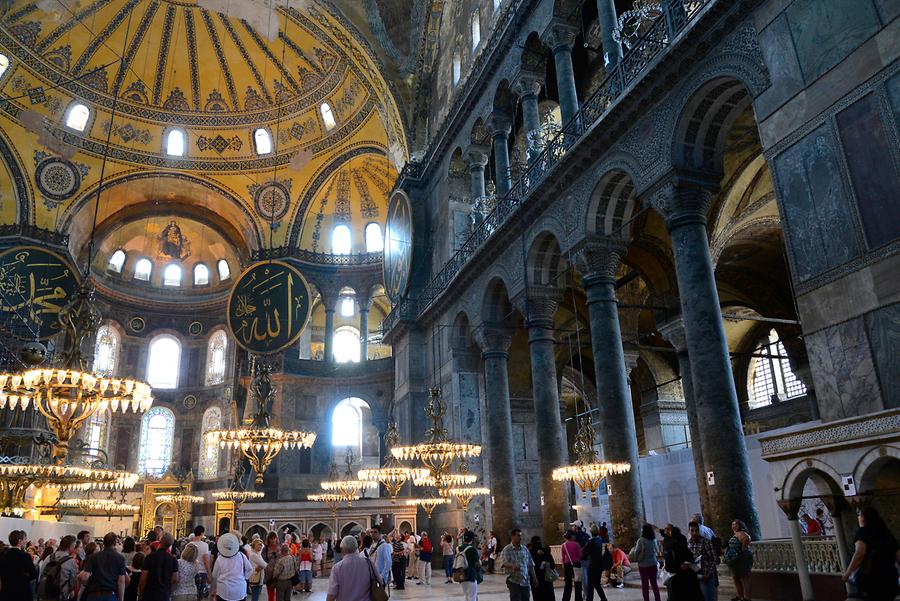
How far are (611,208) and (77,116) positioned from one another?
16826 mm

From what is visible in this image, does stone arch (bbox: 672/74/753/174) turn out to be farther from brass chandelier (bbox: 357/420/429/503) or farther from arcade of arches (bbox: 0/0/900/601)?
brass chandelier (bbox: 357/420/429/503)

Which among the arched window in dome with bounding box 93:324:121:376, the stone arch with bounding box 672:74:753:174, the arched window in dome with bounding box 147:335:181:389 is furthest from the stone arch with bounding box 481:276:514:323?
the arched window in dome with bounding box 93:324:121:376

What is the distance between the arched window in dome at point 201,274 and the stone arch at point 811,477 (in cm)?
2190

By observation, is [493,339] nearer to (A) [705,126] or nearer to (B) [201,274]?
(A) [705,126]

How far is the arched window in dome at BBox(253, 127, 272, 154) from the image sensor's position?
68.7 feet

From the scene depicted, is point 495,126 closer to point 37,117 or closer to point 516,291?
point 516,291

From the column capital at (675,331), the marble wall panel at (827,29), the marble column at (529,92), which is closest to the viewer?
the marble wall panel at (827,29)

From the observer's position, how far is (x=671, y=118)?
735 cm

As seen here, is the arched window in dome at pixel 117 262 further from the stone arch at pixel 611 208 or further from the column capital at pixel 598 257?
the stone arch at pixel 611 208

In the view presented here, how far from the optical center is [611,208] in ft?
29.6

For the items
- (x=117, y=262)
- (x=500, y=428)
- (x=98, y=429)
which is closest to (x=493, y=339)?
(x=500, y=428)

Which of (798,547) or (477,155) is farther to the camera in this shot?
(477,155)

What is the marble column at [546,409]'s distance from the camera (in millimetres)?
10148

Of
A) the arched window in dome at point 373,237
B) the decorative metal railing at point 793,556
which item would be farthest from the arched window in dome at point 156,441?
the decorative metal railing at point 793,556
